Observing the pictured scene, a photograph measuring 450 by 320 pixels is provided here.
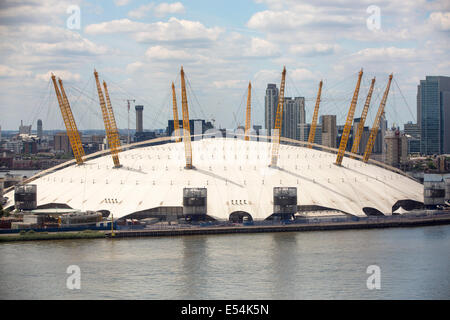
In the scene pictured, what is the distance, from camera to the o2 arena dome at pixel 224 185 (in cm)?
5584

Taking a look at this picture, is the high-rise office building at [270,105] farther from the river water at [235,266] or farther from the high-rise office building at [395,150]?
the river water at [235,266]

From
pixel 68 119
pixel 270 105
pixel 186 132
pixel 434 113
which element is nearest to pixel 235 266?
pixel 186 132

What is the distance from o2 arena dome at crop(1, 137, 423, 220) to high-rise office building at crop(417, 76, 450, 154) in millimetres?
112299

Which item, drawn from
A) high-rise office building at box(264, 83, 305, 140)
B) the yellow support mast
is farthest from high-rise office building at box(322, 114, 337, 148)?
the yellow support mast

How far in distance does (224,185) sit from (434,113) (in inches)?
5098

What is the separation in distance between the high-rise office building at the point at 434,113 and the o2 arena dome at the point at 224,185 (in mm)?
112299

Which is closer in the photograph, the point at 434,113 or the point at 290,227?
the point at 290,227

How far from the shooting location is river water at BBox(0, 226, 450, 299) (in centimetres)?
3631

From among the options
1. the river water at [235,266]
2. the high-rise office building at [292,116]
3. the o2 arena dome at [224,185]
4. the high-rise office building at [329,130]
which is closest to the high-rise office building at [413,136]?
the high-rise office building at [329,130]

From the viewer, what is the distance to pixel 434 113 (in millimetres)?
178000

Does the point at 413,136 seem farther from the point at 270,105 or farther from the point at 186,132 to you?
the point at 186,132

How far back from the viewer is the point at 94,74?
6969cm

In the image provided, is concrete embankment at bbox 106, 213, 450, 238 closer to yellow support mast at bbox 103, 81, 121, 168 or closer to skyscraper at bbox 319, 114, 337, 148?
yellow support mast at bbox 103, 81, 121, 168
